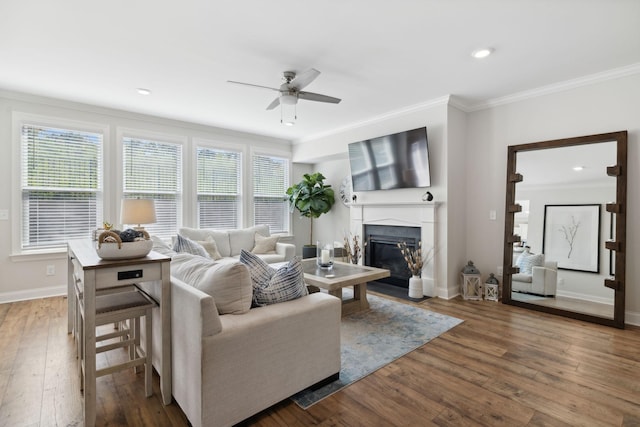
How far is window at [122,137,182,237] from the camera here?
4680 millimetres

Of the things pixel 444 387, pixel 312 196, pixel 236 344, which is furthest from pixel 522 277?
pixel 236 344

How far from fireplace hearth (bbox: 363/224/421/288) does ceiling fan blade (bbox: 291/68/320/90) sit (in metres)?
2.55

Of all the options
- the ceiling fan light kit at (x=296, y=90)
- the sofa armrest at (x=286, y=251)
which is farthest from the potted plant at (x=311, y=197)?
the ceiling fan light kit at (x=296, y=90)

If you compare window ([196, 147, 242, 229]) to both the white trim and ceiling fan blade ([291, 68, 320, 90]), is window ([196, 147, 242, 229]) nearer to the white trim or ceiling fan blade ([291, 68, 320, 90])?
the white trim

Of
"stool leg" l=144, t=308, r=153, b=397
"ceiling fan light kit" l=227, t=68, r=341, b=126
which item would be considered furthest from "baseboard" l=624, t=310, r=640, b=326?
"stool leg" l=144, t=308, r=153, b=397

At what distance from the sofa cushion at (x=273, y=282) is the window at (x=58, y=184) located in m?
3.59

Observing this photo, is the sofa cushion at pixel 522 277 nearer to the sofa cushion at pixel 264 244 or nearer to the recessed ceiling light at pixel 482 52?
the recessed ceiling light at pixel 482 52

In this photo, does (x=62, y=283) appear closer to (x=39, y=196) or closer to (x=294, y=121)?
(x=39, y=196)

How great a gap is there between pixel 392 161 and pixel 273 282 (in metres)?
3.15

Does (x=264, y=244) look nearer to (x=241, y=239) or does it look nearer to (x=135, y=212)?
(x=241, y=239)

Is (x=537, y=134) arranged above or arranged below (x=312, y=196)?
above

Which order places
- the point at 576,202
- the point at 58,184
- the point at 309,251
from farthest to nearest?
the point at 309,251 → the point at 58,184 → the point at 576,202

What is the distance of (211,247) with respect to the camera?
4.62m

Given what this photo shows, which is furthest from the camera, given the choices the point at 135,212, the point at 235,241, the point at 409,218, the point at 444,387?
the point at 235,241
